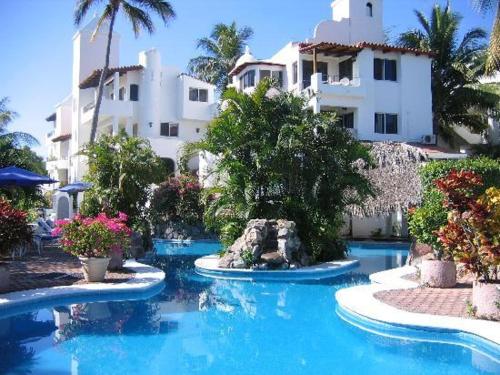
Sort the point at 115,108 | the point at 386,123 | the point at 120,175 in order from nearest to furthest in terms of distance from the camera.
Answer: the point at 120,175
the point at 386,123
the point at 115,108

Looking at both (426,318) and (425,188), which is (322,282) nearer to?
(425,188)

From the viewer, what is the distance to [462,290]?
36.6 feet

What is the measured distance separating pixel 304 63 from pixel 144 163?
13.0m

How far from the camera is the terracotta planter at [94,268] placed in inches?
480

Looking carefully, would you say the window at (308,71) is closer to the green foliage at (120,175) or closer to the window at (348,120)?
the window at (348,120)

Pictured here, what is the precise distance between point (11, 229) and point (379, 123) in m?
21.7

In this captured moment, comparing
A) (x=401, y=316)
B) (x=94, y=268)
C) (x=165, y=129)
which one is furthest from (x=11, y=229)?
(x=165, y=129)

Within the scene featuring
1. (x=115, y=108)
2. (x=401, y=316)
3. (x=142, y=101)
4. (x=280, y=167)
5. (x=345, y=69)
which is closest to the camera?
(x=401, y=316)

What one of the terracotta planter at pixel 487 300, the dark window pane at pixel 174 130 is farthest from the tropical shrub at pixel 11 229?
the dark window pane at pixel 174 130

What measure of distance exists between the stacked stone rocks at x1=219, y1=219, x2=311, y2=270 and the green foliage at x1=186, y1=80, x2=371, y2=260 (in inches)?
54.9

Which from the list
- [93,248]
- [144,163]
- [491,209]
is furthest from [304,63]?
[491,209]

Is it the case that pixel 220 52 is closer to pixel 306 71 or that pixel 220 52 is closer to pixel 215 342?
pixel 306 71

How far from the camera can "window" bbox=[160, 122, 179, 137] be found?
36750mm

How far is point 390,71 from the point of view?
2838 centimetres
